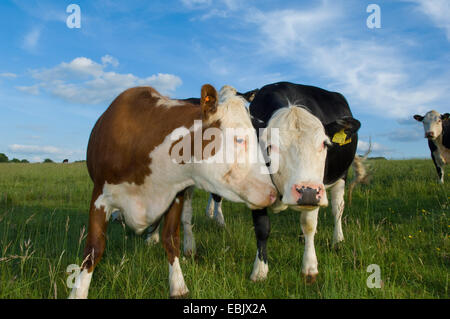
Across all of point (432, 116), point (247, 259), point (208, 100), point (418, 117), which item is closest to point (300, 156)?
point (208, 100)

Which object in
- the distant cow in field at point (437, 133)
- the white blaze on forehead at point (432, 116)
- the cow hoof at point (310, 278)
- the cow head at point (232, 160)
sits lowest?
the cow hoof at point (310, 278)

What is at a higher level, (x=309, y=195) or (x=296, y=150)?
(x=296, y=150)

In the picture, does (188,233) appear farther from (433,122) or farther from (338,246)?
(433,122)

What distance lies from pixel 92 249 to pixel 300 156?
2327mm

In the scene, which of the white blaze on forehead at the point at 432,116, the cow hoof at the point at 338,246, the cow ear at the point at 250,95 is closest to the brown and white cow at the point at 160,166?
the cow ear at the point at 250,95

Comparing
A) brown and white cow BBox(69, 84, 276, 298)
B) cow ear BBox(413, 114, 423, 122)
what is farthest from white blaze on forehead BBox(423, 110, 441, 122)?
brown and white cow BBox(69, 84, 276, 298)

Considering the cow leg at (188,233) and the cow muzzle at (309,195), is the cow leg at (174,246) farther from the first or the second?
the cow muzzle at (309,195)

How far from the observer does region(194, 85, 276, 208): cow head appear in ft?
10.8

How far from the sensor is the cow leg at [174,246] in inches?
143

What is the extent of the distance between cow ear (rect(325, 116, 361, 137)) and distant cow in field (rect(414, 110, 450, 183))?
34.5 feet

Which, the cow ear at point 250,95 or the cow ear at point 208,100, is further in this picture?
the cow ear at point 250,95

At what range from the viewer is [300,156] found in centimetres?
367
